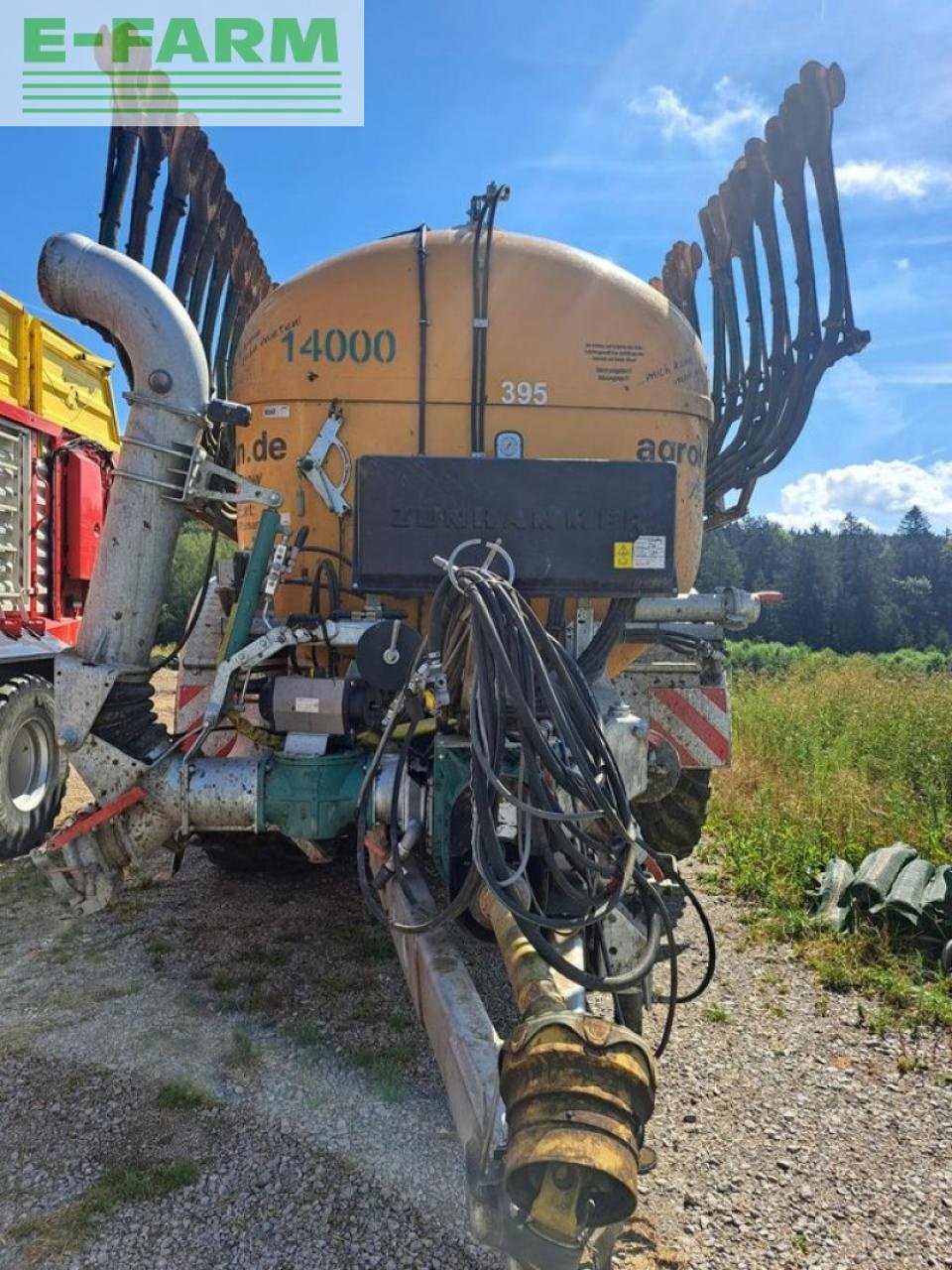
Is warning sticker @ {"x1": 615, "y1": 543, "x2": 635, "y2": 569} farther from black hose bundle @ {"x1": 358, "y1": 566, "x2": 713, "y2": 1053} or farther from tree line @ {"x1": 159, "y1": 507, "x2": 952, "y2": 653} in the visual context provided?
tree line @ {"x1": 159, "y1": 507, "x2": 952, "y2": 653}

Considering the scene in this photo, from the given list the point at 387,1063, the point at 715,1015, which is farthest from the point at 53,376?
the point at 715,1015

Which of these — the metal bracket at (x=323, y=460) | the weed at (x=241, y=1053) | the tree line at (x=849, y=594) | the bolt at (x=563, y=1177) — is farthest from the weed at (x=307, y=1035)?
the tree line at (x=849, y=594)

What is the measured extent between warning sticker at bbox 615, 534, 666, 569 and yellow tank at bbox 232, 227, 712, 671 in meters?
0.78

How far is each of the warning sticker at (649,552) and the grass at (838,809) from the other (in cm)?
200

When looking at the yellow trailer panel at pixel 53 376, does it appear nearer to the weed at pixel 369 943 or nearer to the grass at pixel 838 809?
the weed at pixel 369 943

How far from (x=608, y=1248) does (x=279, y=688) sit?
1.99m

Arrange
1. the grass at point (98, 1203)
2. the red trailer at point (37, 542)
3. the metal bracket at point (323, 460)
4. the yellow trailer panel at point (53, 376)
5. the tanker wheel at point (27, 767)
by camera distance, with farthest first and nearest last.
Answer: the yellow trailer panel at point (53, 376)
the red trailer at point (37, 542)
the tanker wheel at point (27, 767)
the metal bracket at point (323, 460)
the grass at point (98, 1203)

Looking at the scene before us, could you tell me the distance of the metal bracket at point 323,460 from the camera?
10.8ft

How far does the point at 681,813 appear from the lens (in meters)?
4.65

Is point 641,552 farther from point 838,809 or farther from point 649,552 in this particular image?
point 838,809

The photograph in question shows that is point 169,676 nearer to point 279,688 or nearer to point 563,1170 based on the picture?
point 279,688

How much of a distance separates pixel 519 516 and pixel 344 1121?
185 cm

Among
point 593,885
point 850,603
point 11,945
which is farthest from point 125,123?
point 850,603

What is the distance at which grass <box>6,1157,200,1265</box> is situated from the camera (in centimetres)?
215
